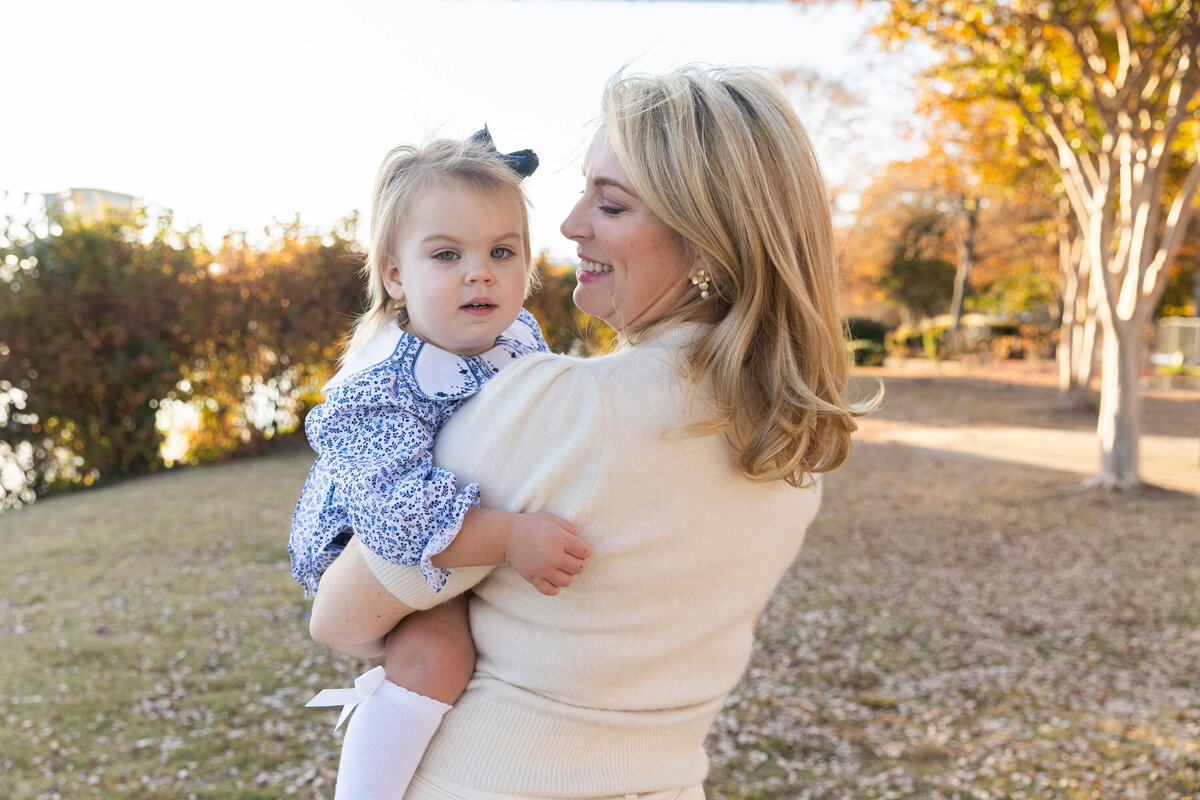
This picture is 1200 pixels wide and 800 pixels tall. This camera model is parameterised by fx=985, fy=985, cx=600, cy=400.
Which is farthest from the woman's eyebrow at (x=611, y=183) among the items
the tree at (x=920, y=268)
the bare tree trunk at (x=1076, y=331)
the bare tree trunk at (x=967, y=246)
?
the tree at (x=920, y=268)

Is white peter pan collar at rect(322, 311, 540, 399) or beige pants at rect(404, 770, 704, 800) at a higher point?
white peter pan collar at rect(322, 311, 540, 399)

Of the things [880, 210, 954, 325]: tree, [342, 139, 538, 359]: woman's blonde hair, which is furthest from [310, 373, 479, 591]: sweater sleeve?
[880, 210, 954, 325]: tree

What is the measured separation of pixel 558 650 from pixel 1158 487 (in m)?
9.24

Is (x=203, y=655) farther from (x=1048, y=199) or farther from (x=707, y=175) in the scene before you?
(x=1048, y=199)

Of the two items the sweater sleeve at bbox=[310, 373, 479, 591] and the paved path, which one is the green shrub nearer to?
the paved path

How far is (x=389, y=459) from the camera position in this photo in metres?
1.35

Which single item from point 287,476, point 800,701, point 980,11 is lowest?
point 287,476

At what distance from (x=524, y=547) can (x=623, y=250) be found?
47cm

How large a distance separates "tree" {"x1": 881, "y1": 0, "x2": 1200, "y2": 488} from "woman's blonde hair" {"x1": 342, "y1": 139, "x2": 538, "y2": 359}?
791cm

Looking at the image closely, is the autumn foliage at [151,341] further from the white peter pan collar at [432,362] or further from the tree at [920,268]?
the tree at [920,268]

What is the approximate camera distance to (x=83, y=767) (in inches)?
148

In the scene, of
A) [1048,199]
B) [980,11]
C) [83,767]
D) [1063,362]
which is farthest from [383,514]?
[1048,199]

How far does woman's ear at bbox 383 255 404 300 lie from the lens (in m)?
1.72

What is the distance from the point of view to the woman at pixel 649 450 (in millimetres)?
1292
